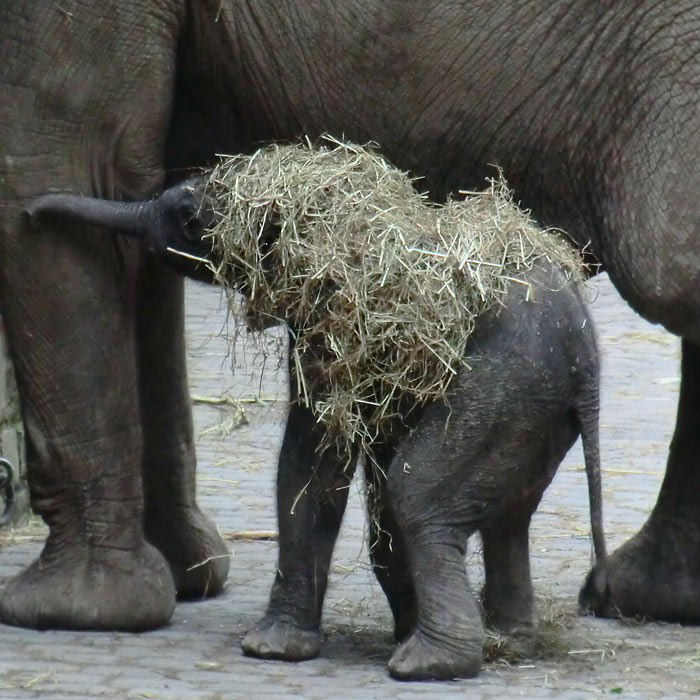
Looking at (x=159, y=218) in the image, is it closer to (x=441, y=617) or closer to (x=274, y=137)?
(x=274, y=137)

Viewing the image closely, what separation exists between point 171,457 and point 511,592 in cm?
142

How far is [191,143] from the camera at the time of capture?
17.5 feet

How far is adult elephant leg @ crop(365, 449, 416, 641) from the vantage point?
16.2 feet

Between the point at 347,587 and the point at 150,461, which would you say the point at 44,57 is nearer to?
the point at 150,461

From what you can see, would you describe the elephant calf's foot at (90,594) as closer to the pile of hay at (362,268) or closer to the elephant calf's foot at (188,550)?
the elephant calf's foot at (188,550)

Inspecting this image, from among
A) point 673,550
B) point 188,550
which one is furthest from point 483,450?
point 188,550

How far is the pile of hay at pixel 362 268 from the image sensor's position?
15.2 feet

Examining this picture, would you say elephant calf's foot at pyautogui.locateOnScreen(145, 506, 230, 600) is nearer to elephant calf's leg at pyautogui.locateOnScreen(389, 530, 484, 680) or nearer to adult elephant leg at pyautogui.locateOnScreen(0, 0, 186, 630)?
adult elephant leg at pyautogui.locateOnScreen(0, 0, 186, 630)

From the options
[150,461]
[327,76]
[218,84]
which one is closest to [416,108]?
[327,76]

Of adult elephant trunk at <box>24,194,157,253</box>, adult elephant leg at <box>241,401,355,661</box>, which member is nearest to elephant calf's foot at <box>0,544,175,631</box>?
adult elephant leg at <box>241,401,355,661</box>

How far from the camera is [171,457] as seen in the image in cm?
593

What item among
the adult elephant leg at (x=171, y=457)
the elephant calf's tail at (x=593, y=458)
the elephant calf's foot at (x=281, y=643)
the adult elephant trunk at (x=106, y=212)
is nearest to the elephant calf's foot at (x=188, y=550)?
the adult elephant leg at (x=171, y=457)

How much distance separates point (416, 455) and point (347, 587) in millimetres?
1393

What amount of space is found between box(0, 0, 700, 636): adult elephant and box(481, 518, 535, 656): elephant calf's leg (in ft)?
0.88
